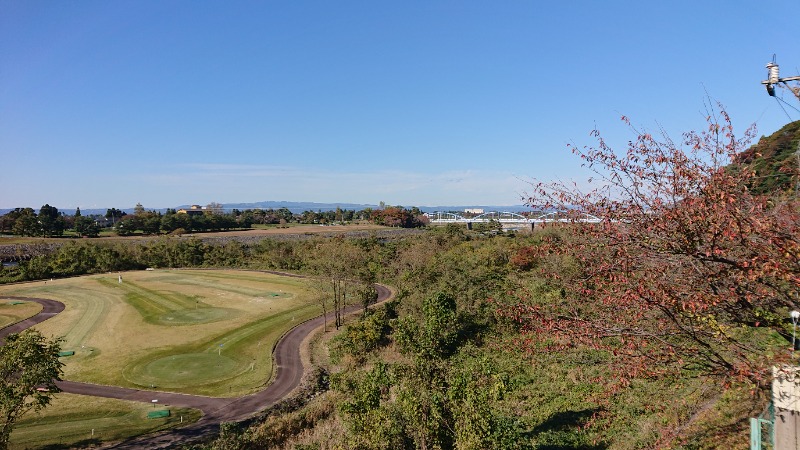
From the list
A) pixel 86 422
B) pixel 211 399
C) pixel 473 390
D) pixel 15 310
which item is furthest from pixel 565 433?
pixel 15 310

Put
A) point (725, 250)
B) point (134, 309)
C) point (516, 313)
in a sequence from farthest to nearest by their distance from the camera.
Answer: point (134, 309)
point (516, 313)
point (725, 250)

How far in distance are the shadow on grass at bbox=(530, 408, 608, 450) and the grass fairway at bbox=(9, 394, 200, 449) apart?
24.6m

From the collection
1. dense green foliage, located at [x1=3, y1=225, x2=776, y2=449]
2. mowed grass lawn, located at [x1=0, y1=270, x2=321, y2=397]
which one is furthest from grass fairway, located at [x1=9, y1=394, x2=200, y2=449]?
dense green foliage, located at [x1=3, y1=225, x2=776, y2=449]

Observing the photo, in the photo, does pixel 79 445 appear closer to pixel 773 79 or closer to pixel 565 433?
pixel 565 433

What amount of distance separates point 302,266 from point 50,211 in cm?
12571

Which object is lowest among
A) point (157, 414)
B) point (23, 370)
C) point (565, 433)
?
point (157, 414)

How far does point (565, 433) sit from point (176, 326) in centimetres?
4959

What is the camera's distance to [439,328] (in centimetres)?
2994

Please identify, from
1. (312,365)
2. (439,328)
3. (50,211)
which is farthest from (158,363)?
(50,211)

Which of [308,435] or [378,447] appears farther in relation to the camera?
[308,435]

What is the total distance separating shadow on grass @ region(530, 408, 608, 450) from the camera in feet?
54.5

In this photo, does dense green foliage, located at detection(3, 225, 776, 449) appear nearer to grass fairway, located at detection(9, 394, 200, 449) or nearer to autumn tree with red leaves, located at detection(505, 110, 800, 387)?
autumn tree with red leaves, located at detection(505, 110, 800, 387)

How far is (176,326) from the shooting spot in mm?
52500

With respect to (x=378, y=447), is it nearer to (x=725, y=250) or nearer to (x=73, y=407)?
(x=725, y=250)
